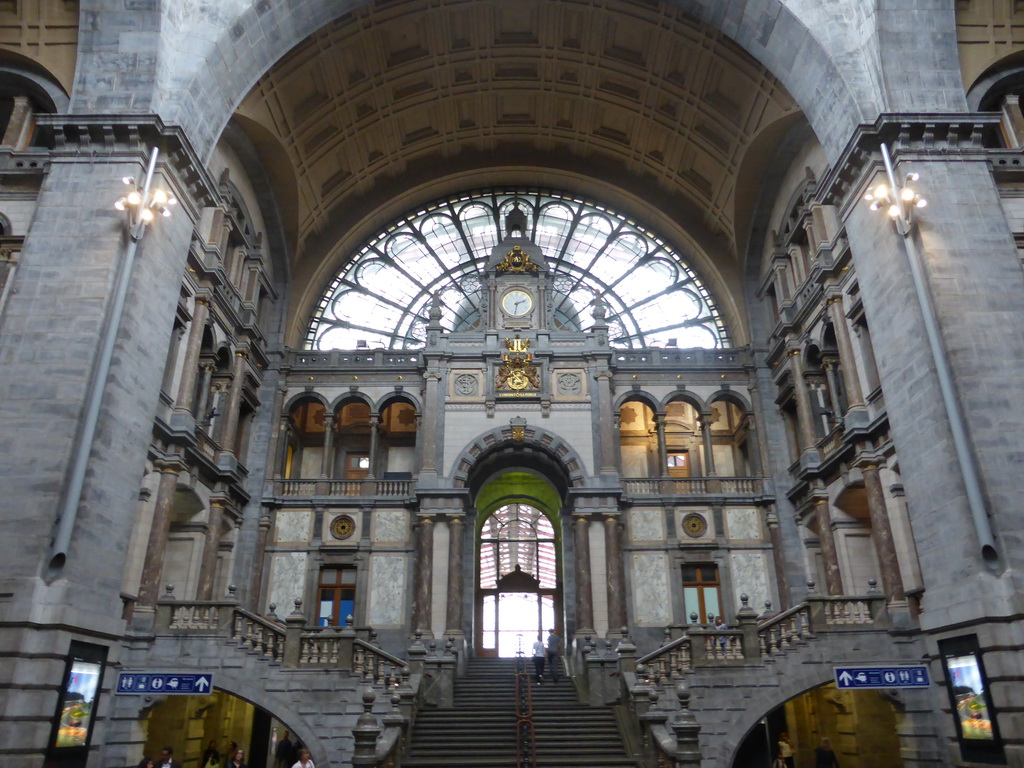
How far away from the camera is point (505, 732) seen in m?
16.2

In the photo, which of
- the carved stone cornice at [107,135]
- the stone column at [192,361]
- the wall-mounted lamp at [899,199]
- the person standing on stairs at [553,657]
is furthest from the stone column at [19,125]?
the wall-mounted lamp at [899,199]

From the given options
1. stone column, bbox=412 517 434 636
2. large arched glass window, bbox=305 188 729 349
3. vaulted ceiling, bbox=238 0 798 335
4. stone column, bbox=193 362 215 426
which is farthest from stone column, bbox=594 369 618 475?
stone column, bbox=193 362 215 426

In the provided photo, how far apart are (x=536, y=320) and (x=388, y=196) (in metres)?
8.98

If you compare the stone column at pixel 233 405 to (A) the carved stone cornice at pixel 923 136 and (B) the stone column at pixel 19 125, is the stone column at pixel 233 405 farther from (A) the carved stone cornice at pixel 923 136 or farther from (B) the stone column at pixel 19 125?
(A) the carved stone cornice at pixel 923 136

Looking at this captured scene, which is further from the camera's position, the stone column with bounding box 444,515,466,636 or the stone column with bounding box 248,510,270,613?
the stone column with bounding box 248,510,270,613

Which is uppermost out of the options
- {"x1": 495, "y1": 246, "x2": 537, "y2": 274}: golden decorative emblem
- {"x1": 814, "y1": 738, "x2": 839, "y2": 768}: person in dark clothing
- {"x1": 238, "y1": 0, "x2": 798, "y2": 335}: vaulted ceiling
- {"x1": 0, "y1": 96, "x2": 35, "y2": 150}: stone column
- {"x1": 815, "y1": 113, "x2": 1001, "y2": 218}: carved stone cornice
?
{"x1": 238, "y1": 0, "x2": 798, "y2": 335}: vaulted ceiling

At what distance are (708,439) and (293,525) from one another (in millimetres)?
14268

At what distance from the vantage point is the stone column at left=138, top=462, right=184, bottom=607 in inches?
698

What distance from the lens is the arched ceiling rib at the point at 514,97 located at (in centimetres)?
2431

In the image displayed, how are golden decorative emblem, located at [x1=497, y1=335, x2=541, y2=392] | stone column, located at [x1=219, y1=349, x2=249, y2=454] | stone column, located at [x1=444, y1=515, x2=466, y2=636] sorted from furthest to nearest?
golden decorative emblem, located at [x1=497, y1=335, x2=541, y2=392], stone column, located at [x1=219, y1=349, x2=249, y2=454], stone column, located at [x1=444, y1=515, x2=466, y2=636]

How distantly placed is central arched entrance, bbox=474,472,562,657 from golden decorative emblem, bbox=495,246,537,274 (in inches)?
289

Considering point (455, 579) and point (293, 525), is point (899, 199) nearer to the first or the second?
point (455, 579)

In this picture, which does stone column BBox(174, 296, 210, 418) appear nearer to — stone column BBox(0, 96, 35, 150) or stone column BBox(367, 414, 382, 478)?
stone column BBox(0, 96, 35, 150)

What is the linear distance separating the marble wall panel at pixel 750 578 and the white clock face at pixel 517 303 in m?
10.8
